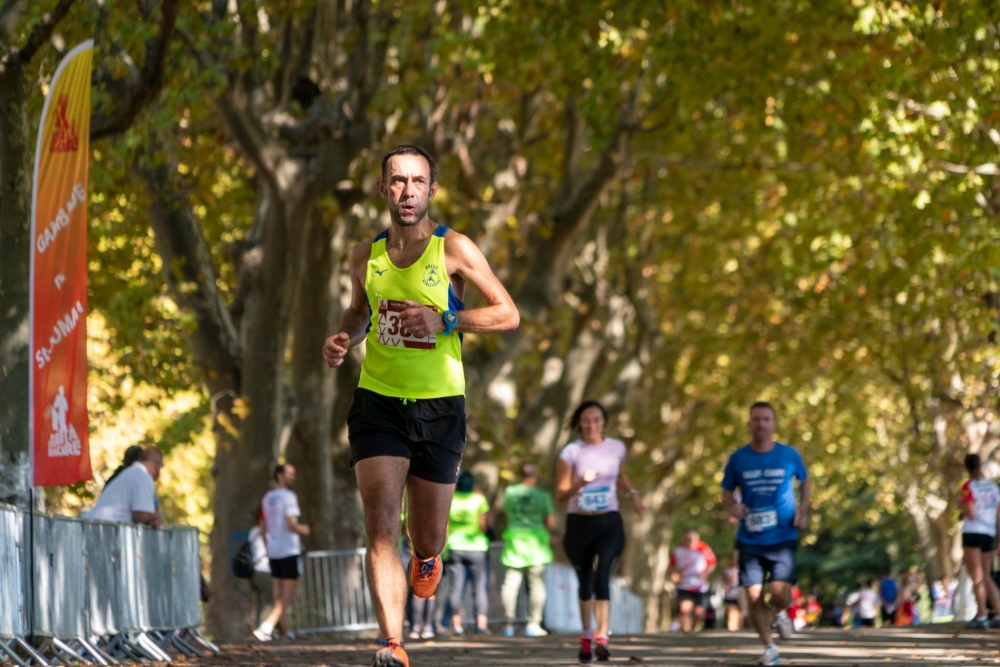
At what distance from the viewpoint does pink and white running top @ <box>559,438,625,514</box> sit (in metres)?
12.1

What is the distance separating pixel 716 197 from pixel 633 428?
6748 mm

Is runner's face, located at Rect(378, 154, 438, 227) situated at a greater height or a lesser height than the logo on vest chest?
greater

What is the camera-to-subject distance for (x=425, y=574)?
7.23 metres

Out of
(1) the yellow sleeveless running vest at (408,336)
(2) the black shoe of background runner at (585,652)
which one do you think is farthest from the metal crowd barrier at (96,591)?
(1) the yellow sleeveless running vest at (408,336)

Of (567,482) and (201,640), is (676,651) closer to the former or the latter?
(567,482)

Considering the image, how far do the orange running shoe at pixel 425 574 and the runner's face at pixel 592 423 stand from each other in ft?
17.1

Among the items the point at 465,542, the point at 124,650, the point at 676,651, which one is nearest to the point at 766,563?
the point at 676,651

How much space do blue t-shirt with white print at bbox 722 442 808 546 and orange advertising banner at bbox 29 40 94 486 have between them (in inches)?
175

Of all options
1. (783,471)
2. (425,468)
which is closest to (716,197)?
(783,471)

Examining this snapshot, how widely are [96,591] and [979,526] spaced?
30.8 ft

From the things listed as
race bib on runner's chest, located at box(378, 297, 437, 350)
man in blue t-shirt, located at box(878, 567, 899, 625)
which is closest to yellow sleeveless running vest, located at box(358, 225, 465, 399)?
race bib on runner's chest, located at box(378, 297, 437, 350)

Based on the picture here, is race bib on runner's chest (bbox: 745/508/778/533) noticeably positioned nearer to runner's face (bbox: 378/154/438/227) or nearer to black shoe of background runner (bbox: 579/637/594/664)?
black shoe of background runner (bbox: 579/637/594/664)

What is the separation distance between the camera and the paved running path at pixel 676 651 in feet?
38.7

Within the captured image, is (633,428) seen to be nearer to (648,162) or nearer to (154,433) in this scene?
(648,162)
